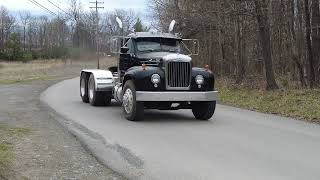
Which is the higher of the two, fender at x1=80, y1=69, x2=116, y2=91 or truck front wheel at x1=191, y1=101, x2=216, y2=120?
fender at x1=80, y1=69, x2=116, y2=91

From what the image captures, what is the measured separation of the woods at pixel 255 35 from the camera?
2158cm

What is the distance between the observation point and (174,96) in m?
12.9

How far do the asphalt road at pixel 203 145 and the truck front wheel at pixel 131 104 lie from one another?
22cm

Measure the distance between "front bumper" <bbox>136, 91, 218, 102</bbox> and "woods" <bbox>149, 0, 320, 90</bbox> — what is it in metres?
8.75

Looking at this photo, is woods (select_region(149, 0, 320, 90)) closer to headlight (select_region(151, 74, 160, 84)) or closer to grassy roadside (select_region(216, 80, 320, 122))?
grassy roadside (select_region(216, 80, 320, 122))

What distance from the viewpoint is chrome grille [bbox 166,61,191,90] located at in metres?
13.1

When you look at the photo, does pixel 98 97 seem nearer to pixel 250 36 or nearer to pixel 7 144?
pixel 7 144

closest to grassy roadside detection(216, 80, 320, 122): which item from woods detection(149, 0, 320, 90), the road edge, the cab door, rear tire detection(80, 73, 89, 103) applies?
woods detection(149, 0, 320, 90)

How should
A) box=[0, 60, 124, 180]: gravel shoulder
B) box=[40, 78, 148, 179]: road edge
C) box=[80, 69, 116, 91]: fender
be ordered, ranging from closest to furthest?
box=[0, 60, 124, 180]: gravel shoulder
box=[40, 78, 148, 179]: road edge
box=[80, 69, 116, 91]: fender

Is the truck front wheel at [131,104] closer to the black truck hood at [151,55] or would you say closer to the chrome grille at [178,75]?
the chrome grille at [178,75]

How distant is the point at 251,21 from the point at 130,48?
46.3ft

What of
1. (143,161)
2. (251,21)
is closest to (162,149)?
(143,161)

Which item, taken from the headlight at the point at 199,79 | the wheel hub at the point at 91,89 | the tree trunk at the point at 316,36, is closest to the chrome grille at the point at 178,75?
the headlight at the point at 199,79

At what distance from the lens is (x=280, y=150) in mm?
9195
